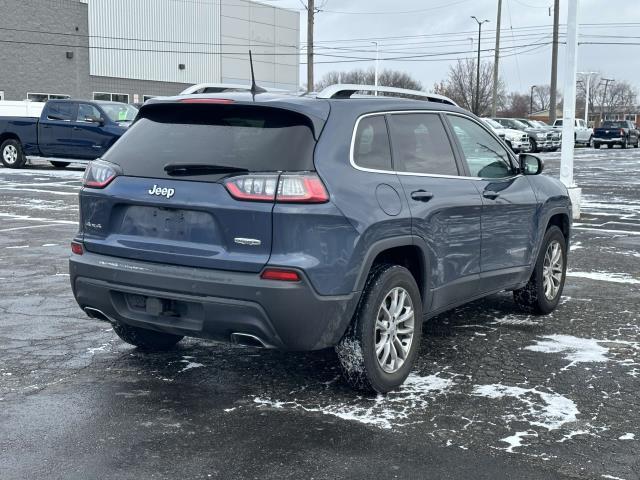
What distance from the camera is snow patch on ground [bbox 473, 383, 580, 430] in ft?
15.4

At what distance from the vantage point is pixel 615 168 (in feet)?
98.2

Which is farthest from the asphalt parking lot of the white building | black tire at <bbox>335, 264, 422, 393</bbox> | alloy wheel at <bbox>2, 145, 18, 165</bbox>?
the white building

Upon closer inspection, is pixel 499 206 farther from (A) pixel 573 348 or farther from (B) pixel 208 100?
(B) pixel 208 100

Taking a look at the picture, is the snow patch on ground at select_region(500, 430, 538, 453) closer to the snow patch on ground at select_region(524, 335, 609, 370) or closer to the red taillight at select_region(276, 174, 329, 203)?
the snow patch on ground at select_region(524, 335, 609, 370)

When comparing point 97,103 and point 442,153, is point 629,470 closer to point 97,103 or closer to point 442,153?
point 442,153

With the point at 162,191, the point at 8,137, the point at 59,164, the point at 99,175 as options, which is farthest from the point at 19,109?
the point at 162,191

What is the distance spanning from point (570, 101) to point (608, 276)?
19.7ft

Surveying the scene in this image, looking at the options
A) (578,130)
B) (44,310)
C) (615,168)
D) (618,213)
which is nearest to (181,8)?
(578,130)

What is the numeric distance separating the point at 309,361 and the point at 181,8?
5441 centimetres

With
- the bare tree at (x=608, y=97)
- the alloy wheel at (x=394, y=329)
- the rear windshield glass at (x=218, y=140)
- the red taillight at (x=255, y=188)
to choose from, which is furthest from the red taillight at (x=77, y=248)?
the bare tree at (x=608, y=97)

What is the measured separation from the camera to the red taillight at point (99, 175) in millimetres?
5121

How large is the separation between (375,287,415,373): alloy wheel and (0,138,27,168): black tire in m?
21.3

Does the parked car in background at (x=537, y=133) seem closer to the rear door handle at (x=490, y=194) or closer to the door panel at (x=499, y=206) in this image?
the door panel at (x=499, y=206)

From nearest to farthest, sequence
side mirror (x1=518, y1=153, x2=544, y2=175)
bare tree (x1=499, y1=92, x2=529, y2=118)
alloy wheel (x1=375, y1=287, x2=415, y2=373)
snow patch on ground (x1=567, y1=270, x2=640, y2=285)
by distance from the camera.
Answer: alloy wheel (x1=375, y1=287, x2=415, y2=373) < side mirror (x1=518, y1=153, x2=544, y2=175) < snow patch on ground (x1=567, y1=270, x2=640, y2=285) < bare tree (x1=499, y1=92, x2=529, y2=118)
